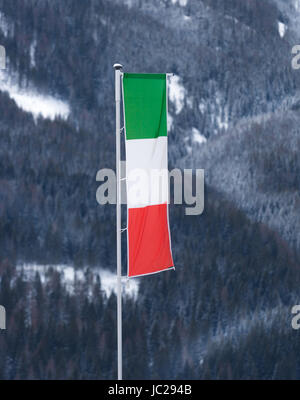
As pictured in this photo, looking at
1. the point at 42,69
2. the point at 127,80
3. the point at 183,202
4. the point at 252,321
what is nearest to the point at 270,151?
the point at 183,202

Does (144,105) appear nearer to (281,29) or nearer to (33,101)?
(33,101)

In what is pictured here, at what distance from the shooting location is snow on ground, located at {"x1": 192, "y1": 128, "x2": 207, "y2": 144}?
102 meters

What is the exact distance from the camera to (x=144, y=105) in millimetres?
18594

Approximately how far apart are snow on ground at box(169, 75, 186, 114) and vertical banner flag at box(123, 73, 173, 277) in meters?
84.8

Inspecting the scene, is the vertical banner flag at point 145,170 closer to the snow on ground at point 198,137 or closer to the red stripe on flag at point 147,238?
the red stripe on flag at point 147,238

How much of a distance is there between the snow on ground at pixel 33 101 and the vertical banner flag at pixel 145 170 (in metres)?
82.2

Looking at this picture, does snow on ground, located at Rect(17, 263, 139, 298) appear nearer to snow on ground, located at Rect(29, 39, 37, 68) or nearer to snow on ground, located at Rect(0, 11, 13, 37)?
snow on ground, located at Rect(29, 39, 37, 68)

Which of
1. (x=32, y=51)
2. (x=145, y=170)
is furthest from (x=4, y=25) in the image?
(x=145, y=170)

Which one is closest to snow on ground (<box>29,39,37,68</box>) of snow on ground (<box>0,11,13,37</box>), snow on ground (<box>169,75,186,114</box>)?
snow on ground (<box>0,11,13,37</box>)

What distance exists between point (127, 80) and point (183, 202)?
79784 mm

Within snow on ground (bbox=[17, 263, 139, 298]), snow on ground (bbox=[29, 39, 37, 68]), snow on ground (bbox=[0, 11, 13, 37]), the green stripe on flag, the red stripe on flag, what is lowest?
snow on ground (bbox=[17, 263, 139, 298])

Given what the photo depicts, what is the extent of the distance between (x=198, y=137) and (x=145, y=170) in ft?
277

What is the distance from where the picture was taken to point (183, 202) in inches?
3863

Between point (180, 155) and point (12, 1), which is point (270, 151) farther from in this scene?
point (12, 1)
